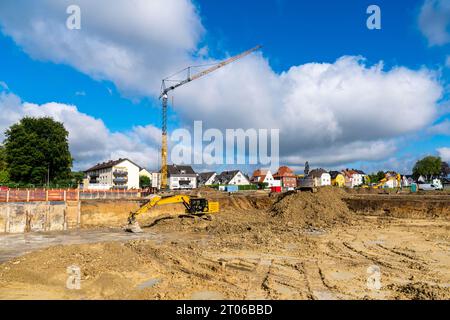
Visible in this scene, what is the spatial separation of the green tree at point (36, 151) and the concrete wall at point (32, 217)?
25.8 meters

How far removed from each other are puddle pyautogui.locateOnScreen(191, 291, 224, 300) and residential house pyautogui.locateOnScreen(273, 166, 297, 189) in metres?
101

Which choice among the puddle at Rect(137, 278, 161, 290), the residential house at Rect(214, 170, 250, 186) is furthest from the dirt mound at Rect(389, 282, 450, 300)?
the residential house at Rect(214, 170, 250, 186)

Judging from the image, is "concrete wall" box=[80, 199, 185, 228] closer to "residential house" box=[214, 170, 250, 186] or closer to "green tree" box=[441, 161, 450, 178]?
"residential house" box=[214, 170, 250, 186]

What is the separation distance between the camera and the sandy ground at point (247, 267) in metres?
9.23

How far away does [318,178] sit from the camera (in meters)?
120

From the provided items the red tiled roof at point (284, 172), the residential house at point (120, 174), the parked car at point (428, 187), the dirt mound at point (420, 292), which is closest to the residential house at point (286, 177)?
the red tiled roof at point (284, 172)

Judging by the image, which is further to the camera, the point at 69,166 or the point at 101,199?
the point at 69,166

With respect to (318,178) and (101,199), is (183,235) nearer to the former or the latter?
(101,199)

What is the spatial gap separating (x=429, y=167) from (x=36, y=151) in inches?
4439

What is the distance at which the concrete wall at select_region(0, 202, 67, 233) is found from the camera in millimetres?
23606

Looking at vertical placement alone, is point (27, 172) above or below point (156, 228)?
above

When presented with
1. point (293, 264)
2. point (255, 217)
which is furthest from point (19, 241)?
point (255, 217)
